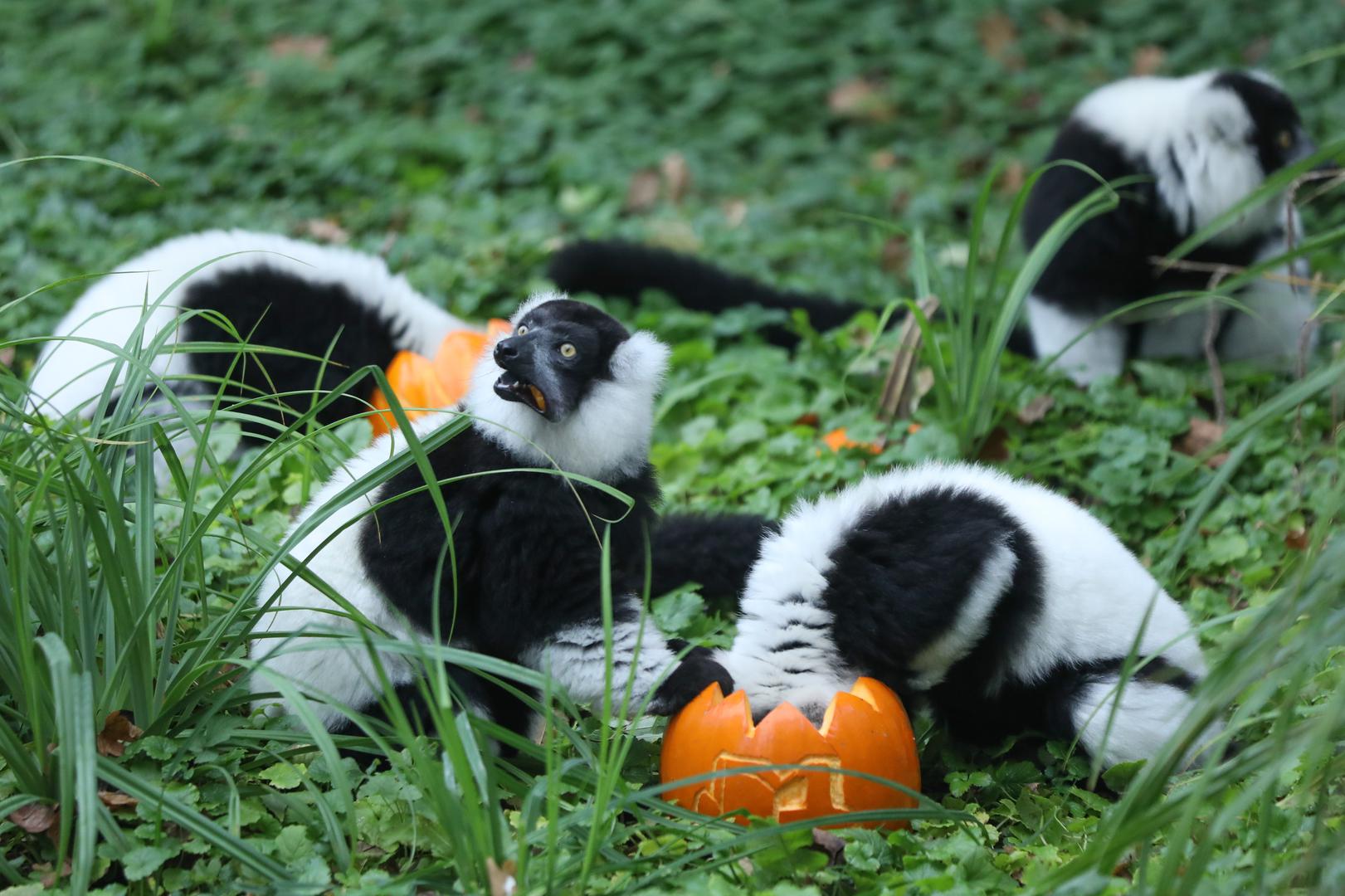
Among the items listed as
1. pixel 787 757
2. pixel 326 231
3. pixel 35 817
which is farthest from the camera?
pixel 326 231

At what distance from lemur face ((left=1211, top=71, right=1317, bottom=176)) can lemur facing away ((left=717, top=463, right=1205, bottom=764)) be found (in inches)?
97.1

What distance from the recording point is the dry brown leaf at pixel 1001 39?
828 centimetres

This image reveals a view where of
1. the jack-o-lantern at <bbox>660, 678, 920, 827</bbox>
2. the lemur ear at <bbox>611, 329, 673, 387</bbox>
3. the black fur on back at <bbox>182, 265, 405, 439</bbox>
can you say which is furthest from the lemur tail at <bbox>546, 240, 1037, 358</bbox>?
the jack-o-lantern at <bbox>660, 678, 920, 827</bbox>

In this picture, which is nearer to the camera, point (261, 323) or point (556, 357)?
point (556, 357)

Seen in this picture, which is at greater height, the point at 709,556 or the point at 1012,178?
the point at 1012,178

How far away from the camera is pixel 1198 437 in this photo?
443 cm

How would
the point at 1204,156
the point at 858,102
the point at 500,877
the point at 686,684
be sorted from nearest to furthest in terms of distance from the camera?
the point at 500,877, the point at 686,684, the point at 1204,156, the point at 858,102

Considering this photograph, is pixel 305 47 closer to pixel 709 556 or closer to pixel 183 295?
pixel 183 295

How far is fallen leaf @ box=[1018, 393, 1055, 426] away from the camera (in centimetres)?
450

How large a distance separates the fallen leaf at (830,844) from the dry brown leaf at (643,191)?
16.2 ft

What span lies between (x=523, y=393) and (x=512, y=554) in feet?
1.27

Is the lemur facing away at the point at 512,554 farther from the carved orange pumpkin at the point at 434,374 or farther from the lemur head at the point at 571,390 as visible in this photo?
the carved orange pumpkin at the point at 434,374

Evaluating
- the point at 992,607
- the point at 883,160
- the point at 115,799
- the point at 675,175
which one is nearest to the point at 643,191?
the point at 675,175

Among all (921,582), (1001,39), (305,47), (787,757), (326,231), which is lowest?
(787,757)
